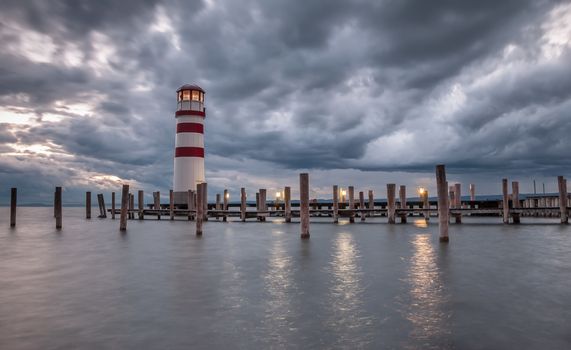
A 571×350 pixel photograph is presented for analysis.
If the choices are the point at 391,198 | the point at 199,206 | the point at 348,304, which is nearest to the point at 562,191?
the point at 391,198

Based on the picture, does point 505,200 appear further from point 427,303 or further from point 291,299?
point 291,299

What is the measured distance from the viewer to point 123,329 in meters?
5.95

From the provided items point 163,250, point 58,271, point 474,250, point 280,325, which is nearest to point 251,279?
point 280,325

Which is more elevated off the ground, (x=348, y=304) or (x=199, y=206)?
(x=199, y=206)

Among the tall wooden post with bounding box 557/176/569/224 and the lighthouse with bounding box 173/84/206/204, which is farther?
the lighthouse with bounding box 173/84/206/204

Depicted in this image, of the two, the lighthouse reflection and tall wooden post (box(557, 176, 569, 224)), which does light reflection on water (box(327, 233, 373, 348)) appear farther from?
tall wooden post (box(557, 176, 569, 224))

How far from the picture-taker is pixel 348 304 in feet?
24.0

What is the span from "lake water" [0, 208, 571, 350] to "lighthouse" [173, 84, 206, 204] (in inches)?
789

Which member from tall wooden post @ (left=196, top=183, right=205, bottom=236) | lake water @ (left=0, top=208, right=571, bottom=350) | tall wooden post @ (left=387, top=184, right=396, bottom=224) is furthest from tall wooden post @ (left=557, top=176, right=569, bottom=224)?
tall wooden post @ (left=196, top=183, right=205, bottom=236)

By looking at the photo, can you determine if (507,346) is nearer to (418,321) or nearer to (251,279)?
(418,321)

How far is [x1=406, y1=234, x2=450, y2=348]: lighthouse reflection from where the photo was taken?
5586mm

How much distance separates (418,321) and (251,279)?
4684 mm

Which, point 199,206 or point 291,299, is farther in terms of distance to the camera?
point 199,206

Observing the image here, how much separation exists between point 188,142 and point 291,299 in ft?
93.7
